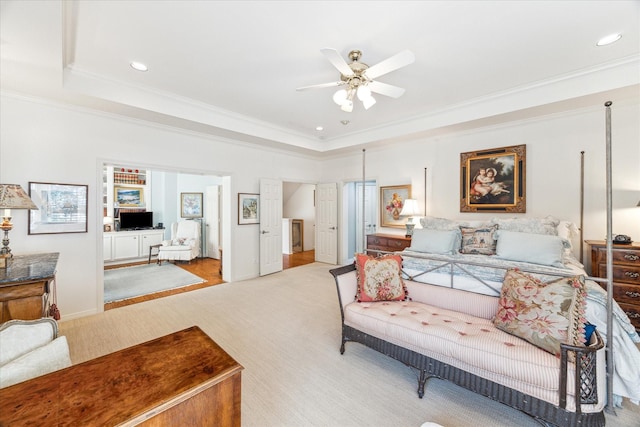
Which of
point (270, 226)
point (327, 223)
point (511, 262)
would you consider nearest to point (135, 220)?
point (270, 226)

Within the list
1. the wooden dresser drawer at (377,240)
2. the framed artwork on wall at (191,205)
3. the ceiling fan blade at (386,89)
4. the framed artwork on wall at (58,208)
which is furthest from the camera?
the framed artwork on wall at (191,205)

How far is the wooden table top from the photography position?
2.92ft

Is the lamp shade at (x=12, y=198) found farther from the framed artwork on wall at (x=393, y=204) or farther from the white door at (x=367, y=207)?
the white door at (x=367, y=207)

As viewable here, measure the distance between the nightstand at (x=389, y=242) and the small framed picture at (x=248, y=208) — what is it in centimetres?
237

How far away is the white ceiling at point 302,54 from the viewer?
206cm

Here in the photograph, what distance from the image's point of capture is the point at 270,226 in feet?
18.4

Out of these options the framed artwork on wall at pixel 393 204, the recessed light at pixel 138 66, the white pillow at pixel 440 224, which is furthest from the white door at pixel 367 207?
the recessed light at pixel 138 66

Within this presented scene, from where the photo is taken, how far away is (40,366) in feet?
3.78

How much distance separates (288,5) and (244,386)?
3042mm

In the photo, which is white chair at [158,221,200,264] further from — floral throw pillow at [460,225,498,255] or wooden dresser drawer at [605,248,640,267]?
wooden dresser drawer at [605,248,640,267]

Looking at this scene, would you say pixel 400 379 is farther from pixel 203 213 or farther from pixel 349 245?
pixel 203 213

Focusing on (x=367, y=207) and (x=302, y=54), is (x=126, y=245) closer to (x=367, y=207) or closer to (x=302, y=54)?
(x=367, y=207)

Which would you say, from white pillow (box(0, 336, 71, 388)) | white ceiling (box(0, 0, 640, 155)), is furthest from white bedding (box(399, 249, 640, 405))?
white pillow (box(0, 336, 71, 388))

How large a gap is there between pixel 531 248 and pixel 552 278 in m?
0.61
